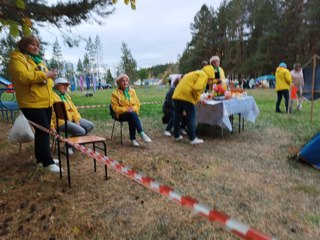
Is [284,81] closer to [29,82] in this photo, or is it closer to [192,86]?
[192,86]

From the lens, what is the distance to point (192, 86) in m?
5.38

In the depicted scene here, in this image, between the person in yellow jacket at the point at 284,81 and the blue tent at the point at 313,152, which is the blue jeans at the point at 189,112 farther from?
the person in yellow jacket at the point at 284,81

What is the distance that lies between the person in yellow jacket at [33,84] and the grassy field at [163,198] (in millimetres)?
745

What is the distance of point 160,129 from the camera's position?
7320mm

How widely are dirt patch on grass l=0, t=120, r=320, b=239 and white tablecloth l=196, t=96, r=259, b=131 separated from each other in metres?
0.77

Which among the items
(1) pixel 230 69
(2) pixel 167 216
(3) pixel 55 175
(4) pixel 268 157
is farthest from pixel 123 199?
(1) pixel 230 69

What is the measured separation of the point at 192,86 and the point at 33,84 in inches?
110

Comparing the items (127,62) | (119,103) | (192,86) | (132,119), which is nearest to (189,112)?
(192,86)

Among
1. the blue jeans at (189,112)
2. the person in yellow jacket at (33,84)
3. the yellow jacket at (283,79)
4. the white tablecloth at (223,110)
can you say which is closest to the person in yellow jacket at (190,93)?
the blue jeans at (189,112)

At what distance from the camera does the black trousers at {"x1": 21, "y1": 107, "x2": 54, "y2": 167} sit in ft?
12.0

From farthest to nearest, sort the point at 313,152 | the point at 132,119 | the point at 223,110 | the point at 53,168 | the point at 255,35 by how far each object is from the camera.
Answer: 1. the point at 255,35
2. the point at 223,110
3. the point at 132,119
4. the point at 313,152
5. the point at 53,168

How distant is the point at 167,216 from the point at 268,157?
2.66m

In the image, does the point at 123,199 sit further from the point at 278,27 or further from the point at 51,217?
the point at 278,27

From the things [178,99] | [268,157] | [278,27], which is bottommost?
[268,157]
